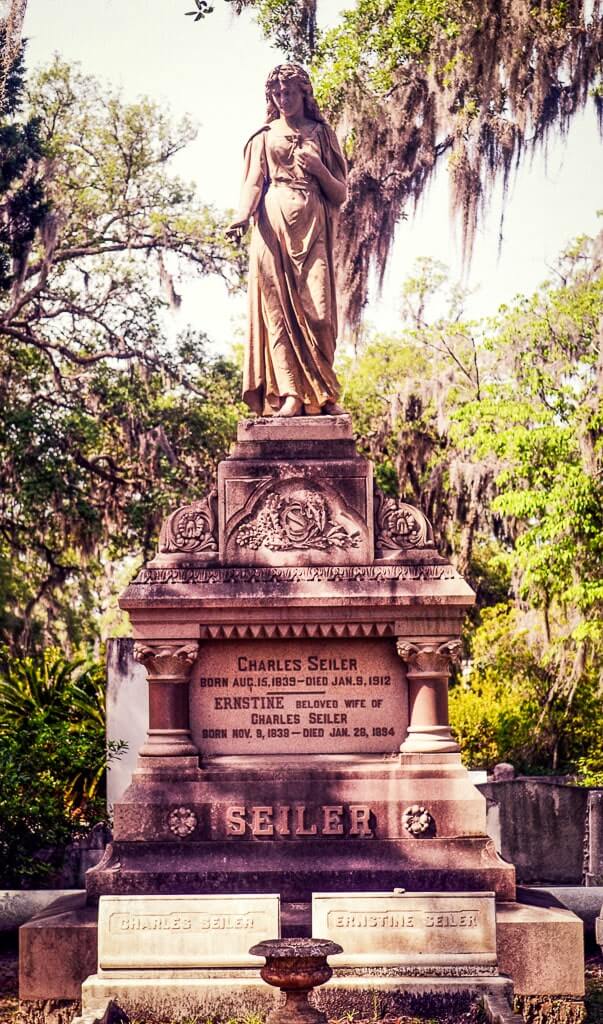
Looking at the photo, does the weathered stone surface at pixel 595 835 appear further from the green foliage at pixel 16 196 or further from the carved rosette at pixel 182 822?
the green foliage at pixel 16 196

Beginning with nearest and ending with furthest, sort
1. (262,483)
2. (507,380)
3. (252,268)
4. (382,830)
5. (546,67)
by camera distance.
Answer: (382,830)
(262,483)
(252,268)
(546,67)
(507,380)

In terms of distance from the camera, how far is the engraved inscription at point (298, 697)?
1015 cm

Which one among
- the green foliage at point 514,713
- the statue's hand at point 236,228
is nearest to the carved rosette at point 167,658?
the statue's hand at point 236,228

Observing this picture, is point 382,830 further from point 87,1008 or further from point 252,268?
point 252,268

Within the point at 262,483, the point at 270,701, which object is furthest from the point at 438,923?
the point at 262,483

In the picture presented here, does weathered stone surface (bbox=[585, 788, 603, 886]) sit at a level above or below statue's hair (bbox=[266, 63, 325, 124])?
below

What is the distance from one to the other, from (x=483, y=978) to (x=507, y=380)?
16.1 metres

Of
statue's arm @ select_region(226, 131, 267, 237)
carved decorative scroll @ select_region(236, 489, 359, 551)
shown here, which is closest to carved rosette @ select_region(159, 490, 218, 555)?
carved decorative scroll @ select_region(236, 489, 359, 551)

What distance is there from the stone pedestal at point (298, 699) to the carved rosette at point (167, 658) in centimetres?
1

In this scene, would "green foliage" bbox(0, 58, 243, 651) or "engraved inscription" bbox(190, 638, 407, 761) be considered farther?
"green foliage" bbox(0, 58, 243, 651)

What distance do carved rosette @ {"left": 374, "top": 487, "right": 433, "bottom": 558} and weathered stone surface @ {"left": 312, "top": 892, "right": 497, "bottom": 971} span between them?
8.66 feet

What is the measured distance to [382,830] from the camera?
32.0 ft

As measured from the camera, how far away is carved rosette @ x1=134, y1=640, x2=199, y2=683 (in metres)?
9.96

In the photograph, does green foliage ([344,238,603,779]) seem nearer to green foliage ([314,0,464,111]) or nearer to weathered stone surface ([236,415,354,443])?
green foliage ([314,0,464,111])
